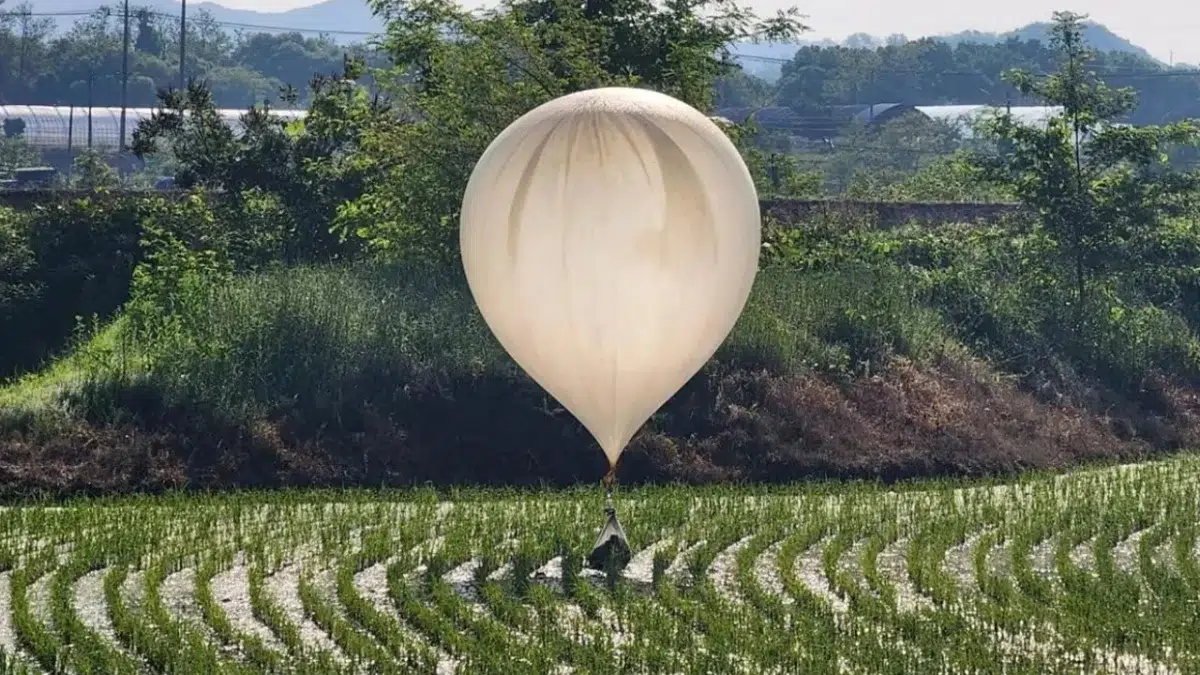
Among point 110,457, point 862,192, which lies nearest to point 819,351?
point 110,457

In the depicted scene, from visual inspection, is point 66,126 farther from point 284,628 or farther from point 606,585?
point 284,628

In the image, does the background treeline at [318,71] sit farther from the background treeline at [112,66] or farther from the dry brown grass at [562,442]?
the dry brown grass at [562,442]

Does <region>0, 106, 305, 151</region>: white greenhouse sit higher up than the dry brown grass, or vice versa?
the dry brown grass

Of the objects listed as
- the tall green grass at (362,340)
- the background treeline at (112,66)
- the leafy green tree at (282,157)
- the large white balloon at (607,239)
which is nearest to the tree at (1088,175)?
the tall green grass at (362,340)

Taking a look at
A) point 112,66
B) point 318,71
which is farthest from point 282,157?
point 318,71

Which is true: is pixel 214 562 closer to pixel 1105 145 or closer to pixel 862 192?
pixel 1105 145

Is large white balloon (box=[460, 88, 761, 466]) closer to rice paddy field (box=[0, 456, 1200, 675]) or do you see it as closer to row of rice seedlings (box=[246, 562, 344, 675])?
rice paddy field (box=[0, 456, 1200, 675])

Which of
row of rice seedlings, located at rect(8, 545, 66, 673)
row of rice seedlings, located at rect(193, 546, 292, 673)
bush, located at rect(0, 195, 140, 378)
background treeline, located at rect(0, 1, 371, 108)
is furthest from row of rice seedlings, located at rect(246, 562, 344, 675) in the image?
background treeline, located at rect(0, 1, 371, 108)
